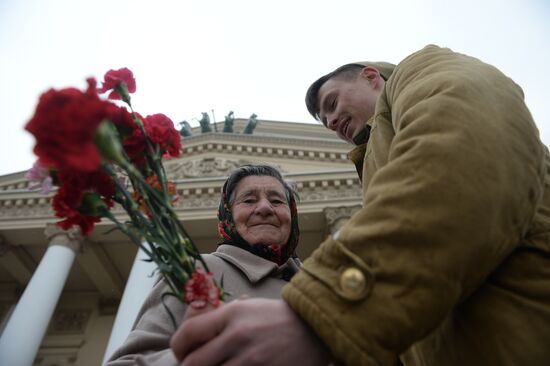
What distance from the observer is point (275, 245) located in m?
1.70

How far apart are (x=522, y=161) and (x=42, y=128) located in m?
0.84

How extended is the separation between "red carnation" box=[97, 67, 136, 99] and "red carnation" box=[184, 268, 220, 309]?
55 cm

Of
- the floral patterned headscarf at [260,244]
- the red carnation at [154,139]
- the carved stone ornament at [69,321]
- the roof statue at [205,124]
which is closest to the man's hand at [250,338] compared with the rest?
the red carnation at [154,139]

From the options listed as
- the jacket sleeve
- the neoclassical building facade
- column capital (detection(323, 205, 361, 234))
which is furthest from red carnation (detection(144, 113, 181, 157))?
column capital (detection(323, 205, 361, 234))

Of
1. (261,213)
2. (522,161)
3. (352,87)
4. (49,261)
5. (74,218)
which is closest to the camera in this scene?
(522,161)

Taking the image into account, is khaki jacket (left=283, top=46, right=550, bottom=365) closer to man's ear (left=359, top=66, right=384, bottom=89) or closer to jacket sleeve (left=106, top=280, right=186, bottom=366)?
jacket sleeve (left=106, top=280, right=186, bottom=366)

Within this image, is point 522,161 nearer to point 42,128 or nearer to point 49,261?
point 42,128

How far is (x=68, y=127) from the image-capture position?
0.54 metres

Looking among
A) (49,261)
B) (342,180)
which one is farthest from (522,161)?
(49,261)

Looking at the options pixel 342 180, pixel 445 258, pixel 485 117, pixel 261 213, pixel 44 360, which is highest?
pixel 485 117

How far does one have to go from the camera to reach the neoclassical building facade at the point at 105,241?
331 inches

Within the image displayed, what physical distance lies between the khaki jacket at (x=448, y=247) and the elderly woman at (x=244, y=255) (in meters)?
0.46

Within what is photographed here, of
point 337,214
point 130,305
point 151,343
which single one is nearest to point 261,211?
point 151,343

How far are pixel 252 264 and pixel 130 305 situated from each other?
7293mm
